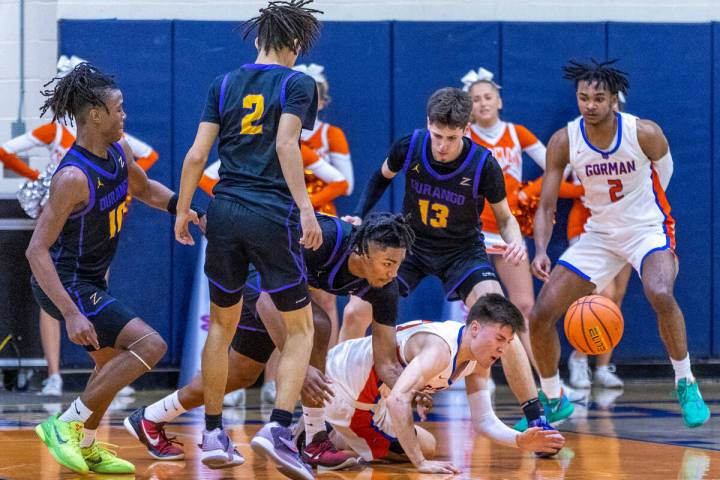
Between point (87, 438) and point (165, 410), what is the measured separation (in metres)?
0.47

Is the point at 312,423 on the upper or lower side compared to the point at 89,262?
lower

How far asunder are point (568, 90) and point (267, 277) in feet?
18.1

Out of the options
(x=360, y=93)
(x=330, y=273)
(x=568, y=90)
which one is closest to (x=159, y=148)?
(x=360, y=93)

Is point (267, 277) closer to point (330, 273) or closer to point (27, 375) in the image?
point (330, 273)

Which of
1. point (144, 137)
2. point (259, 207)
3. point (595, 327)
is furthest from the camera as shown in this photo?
point (144, 137)

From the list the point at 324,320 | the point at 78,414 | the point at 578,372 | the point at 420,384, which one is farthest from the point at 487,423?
the point at 578,372

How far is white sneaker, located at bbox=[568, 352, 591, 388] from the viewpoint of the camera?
10.0 m

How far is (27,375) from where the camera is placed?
9.80 m

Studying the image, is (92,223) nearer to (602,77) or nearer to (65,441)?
(65,441)

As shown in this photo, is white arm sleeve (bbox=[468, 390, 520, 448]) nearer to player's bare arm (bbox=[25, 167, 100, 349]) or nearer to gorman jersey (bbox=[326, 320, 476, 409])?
gorman jersey (bbox=[326, 320, 476, 409])

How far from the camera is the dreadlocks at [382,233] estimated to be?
577 centimetres

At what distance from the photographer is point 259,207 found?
5488mm

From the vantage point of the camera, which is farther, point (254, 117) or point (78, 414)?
point (78, 414)

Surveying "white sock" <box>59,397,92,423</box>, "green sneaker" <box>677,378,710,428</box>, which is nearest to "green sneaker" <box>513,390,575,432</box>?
"green sneaker" <box>677,378,710,428</box>
